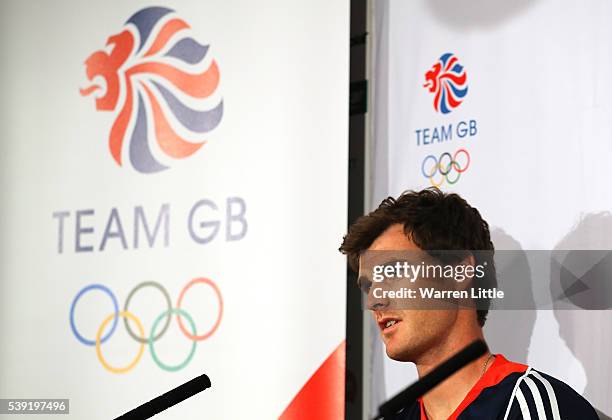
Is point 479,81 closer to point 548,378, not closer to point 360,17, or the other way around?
point 360,17

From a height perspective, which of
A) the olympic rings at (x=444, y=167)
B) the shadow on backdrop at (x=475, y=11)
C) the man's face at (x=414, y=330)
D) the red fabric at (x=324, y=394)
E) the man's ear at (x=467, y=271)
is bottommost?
the red fabric at (x=324, y=394)

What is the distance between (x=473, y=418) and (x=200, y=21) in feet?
5.27

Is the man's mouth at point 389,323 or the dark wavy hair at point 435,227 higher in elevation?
the dark wavy hair at point 435,227

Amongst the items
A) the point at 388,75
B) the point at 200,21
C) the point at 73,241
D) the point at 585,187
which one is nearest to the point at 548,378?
the point at 585,187

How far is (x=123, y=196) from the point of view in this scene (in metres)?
2.73

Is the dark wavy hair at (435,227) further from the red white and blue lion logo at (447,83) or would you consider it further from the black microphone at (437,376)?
the black microphone at (437,376)

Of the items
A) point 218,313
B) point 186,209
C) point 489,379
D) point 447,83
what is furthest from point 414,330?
point 186,209

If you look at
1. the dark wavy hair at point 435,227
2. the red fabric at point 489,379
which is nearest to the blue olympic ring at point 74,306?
the dark wavy hair at point 435,227

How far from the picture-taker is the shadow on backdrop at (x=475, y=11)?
6.28ft

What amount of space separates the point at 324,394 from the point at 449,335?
80cm

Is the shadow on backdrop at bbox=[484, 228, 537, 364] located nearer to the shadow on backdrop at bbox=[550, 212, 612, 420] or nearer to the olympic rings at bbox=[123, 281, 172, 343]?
the shadow on backdrop at bbox=[550, 212, 612, 420]

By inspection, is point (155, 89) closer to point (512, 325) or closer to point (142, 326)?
point (142, 326)

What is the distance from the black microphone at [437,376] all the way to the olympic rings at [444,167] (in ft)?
4.07

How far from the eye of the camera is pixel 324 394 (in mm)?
2242
